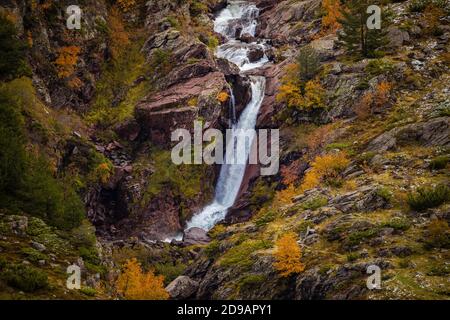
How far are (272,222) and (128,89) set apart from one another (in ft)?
111

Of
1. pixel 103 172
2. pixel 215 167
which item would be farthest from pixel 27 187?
pixel 215 167

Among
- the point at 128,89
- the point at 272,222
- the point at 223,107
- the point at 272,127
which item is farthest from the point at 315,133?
the point at 128,89

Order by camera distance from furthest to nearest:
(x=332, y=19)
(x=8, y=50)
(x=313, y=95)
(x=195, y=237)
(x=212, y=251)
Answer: (x=332, y=19), (x=313, y=95), (x=195, y=237), (x=8, y=50), (x=212, y=251)

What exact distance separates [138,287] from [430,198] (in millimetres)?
19567

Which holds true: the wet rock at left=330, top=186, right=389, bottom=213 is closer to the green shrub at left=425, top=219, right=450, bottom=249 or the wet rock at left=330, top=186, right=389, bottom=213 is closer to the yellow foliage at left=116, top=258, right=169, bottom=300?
the green shrub at left=425, top=219, right=450, bottom=249

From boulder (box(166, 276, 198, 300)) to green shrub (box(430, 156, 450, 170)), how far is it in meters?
19.5

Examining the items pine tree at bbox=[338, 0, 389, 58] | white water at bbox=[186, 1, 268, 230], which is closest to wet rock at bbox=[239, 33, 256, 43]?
white water at bbox=[186, 1, 268, 230]

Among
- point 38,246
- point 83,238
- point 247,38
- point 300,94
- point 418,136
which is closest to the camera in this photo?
point 38,246

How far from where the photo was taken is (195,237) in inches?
1885

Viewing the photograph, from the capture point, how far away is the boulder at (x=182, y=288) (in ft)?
110

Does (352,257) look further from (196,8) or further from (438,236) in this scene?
(196,8)

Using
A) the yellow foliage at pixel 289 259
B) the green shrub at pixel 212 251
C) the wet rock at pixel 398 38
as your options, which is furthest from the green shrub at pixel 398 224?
the wet rock at pixel 398 38

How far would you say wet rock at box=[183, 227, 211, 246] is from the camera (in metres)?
47.1

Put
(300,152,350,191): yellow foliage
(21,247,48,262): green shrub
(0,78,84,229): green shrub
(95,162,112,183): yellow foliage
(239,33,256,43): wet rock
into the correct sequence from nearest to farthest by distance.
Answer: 1. (21,247,48,262): green shrub
2. (0,78,84,229): green shrub
3. (300,152,350,191): yellow foliage
4. (95,162,112,183): yellow foliage
5. (239,33,256,43): wet rock
